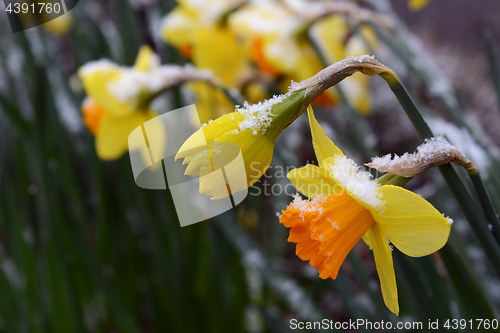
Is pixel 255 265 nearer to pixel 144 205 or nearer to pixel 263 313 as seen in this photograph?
pixel 263 313

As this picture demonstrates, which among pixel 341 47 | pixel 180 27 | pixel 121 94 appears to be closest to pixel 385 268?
pixel 121 94

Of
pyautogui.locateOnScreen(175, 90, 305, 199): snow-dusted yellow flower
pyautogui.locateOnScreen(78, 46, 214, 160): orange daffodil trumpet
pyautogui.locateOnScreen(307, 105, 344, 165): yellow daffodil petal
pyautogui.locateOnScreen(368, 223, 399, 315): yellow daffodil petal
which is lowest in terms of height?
pyautogui.locateOnScreen(368, 223, 399, 315): yellow daffodil petal

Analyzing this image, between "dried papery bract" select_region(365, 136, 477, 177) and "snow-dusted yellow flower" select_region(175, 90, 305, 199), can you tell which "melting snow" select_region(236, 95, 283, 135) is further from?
"dried papery bract" select_region(365, 136, 477, 177)

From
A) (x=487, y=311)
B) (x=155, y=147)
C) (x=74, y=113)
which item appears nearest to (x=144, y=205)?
(x=155, y=147)

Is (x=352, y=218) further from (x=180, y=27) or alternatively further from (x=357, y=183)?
(x=180, y=27)

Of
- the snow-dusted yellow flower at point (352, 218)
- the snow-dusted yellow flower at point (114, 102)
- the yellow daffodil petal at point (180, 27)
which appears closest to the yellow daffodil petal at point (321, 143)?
the snow-dusted yellow flower at point (352, 218)

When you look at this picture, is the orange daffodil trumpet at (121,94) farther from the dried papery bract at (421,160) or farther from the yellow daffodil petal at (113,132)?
the dried papery bract at (421,160)

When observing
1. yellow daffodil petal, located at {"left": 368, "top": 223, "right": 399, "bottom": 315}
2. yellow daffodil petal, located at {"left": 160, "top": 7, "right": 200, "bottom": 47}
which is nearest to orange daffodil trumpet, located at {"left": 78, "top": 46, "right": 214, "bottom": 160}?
yellow daffodil petal, located at {"left": 160, "top": 7, "right": 200, "bottom": 47}
